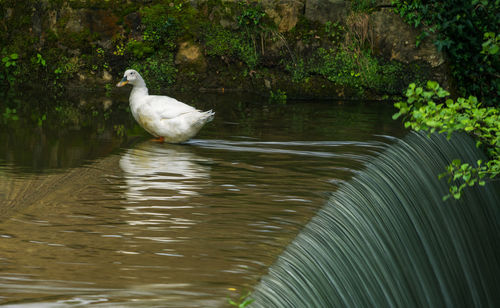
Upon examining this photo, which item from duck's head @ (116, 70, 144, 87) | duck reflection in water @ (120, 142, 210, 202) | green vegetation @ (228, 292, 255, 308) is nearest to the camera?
green vegetation @ (228, 292, 255, 308)

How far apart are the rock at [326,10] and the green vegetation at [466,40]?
969mm

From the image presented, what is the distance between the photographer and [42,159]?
20.2 feet

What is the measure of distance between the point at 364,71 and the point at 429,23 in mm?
1187

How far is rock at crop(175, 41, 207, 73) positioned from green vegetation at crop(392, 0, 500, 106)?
3223 mm

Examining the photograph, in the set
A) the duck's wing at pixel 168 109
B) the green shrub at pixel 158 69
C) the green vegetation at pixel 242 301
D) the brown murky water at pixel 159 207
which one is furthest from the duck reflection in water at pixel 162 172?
the green shrub at pixel 158 69

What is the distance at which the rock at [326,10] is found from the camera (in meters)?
11.6

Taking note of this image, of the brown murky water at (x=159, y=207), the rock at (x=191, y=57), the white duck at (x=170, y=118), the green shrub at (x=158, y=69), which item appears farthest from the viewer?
the rock at (x=191, y=57)

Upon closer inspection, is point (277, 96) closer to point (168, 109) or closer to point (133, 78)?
point (133, 78)

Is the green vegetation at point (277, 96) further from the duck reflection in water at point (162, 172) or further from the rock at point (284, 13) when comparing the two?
the duck reflection in water at point (162, 172)

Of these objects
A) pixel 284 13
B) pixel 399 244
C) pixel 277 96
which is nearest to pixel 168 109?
pixel 399 244

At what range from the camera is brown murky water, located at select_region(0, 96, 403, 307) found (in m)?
3.08

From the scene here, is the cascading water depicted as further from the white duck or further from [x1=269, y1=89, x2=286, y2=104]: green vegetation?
[x1=269, y1=89, x2=286, y2=104]: green vegetation

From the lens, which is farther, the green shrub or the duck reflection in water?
the green shrub

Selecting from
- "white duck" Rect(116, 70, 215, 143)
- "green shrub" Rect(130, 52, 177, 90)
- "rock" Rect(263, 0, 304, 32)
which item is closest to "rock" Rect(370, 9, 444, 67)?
"rock" Rect(263, 0, 304, 32)
